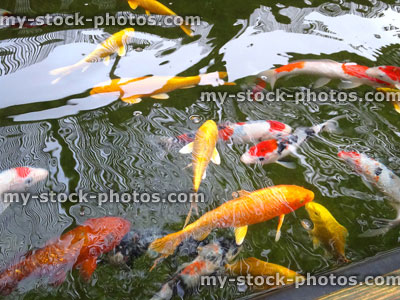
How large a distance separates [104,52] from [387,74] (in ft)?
7.43

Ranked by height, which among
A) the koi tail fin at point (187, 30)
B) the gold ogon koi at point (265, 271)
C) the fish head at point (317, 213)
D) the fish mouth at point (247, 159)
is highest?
the koi tail fin at point (187, 30)

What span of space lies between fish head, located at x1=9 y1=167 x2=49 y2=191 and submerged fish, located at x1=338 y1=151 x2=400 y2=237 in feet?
6.60

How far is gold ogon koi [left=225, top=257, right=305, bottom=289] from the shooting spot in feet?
6.96

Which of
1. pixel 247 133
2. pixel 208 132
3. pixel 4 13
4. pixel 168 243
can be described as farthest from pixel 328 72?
pixel 4 13

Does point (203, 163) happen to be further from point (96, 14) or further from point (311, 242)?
point (96, 14)

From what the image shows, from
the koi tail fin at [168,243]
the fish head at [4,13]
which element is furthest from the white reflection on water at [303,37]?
the fish head at [4,13]

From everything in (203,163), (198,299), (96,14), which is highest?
(96,14)

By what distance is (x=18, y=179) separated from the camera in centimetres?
252

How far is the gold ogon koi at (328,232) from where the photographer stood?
2365mm

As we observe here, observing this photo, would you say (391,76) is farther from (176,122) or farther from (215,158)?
(176,122)

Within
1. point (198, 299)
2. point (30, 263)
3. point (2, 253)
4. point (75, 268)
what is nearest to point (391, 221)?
point (198, 299)

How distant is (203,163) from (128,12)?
1.98 meters

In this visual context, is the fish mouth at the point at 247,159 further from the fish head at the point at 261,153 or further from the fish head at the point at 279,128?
the fish head at the point at 279,128

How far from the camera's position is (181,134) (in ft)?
9.48
